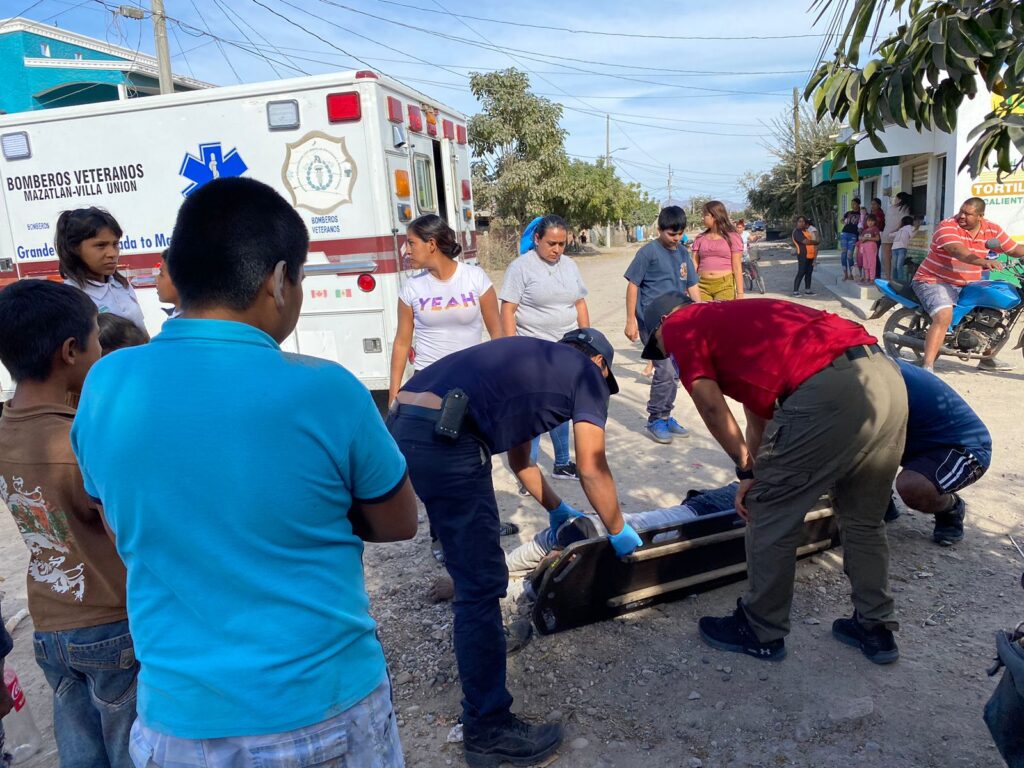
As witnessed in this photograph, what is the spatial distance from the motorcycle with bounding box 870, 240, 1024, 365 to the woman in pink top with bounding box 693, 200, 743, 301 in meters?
1.98

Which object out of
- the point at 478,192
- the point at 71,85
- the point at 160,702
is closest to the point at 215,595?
the point at 160,702

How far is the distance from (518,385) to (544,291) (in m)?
2.48

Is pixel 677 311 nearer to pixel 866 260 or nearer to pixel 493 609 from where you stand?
pixel 493 609

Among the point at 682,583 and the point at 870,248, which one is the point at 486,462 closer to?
the point at 682,583

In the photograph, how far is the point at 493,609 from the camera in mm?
2621

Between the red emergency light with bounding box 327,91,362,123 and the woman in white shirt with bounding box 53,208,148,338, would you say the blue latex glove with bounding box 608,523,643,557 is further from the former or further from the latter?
the red emergency light with bounding box 327,91,362,123

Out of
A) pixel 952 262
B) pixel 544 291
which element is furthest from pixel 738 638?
pixel 952 262

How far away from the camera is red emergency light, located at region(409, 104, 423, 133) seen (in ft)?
21.3

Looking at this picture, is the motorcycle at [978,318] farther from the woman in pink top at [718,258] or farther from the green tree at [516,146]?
the green tree at [516,146]

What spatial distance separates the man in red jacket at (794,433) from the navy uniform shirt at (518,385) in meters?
0.53

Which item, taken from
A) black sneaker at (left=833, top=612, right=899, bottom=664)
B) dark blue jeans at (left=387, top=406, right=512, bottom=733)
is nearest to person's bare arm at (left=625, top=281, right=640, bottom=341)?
black sneaker at (left=833, top=612, right=899, bottom=664)

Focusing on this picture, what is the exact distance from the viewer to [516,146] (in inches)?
1122

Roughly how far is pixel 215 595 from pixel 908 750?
246 cm

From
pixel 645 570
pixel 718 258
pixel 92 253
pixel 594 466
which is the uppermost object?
pixel 92 253
